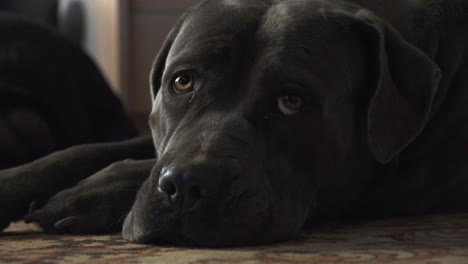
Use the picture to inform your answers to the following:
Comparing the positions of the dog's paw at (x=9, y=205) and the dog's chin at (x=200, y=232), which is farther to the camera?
the dog's paw at (x=9, y=205)

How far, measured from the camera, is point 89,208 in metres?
1.87

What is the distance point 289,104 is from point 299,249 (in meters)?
0.29

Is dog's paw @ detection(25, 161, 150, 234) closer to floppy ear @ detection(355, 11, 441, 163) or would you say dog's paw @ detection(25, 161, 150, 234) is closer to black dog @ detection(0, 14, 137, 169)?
floppy ear @ detection(355, 11, 441, 163)

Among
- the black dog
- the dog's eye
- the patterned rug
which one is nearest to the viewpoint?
the patterned rug

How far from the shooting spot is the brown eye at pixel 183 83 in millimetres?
1812

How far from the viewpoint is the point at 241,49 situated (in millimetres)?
1787

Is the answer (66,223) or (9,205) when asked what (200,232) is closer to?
(66,223)

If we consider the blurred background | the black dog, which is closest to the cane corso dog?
the black dog

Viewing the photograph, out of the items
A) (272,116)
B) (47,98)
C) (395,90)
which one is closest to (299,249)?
(272,116)

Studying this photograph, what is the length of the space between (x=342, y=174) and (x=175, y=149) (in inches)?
15.7

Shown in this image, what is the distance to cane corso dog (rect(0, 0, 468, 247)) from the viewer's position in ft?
5.27

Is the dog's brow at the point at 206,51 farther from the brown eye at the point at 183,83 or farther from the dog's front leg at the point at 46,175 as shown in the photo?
the dog's front leg at the point at 46,175

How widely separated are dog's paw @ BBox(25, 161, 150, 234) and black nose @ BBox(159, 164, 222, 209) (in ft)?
1.10

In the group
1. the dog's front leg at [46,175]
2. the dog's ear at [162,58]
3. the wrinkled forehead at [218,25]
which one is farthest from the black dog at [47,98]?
the wrinkled forehead at [218,25]
